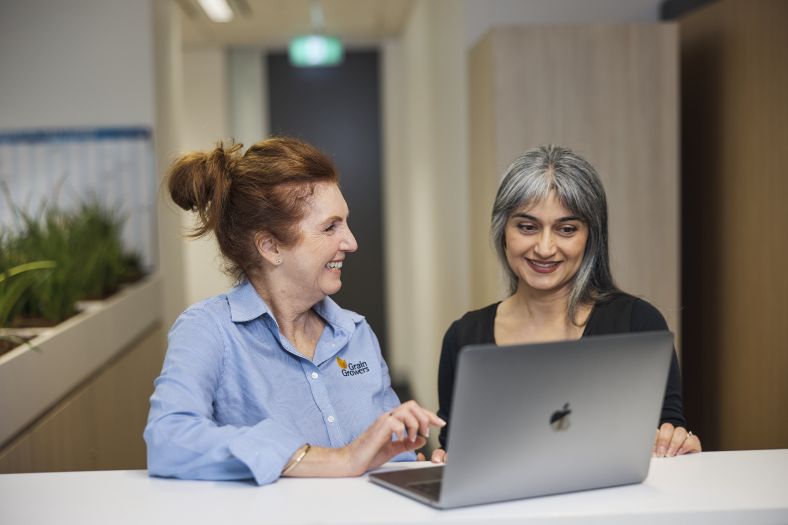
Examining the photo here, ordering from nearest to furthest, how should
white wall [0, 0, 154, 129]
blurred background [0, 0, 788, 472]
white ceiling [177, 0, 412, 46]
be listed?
blurred background [0, 0, 788, 472] → white wall [0, 0, 154, 129] → white ceiling [177, 0, 412, 46]

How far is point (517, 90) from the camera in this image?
3.87 meters

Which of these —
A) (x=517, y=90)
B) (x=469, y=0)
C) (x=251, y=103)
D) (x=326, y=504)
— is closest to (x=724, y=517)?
(x=326, y=504)

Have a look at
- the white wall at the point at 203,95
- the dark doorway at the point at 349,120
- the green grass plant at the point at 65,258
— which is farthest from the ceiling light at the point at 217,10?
the green grass plant at the point at 65,258

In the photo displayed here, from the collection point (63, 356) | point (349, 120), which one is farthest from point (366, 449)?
point (349, 120)

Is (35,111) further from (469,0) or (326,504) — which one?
(326,504)

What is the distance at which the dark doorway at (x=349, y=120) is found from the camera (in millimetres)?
8945

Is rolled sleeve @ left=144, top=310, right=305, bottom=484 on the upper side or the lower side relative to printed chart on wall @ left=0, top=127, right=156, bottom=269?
lower

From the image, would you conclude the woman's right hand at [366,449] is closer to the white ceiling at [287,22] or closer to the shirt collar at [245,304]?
the shirt collar at [245,304]

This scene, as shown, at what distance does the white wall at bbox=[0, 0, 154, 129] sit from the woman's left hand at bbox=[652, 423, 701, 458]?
13.4ft

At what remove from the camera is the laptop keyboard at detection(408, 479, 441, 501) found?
58.0 inches

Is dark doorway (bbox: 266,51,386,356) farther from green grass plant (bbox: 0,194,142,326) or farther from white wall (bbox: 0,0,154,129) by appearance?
green grass plant (bbox: 0,194,142,326)

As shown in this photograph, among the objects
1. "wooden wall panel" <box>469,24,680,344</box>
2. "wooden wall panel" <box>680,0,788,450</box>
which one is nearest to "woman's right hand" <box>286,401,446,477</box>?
"wooden wall panel" <box>469,24,680,344</box>

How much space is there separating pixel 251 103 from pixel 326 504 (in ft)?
25.7

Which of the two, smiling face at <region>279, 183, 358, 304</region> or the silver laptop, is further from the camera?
smiling face at <region>279, 183, 358, 304</region>
